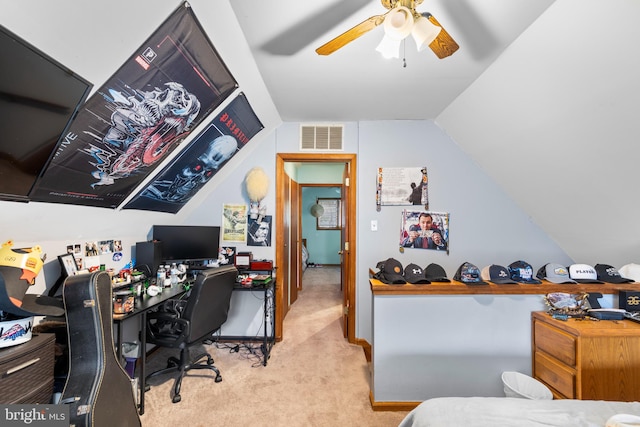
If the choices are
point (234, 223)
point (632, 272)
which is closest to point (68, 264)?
point (234, 223)

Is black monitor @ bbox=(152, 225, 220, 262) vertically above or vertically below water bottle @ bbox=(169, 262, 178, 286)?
above

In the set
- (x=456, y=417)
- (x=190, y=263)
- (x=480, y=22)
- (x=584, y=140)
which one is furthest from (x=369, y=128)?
(x=456, y=417)

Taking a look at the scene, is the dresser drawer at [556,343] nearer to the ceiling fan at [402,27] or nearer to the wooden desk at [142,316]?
the ceiling fan at [402,27]

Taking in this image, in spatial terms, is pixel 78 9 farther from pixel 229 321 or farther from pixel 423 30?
pixel 229 321

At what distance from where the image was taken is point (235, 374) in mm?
2383

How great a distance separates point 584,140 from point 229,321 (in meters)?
3.45

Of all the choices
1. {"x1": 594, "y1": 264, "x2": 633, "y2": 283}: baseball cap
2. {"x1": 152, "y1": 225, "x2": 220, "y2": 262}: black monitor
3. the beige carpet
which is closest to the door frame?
the beige carpet

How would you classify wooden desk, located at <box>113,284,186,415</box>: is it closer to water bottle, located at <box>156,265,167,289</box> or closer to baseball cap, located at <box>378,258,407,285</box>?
water bottle, located at <box>156,265,167,289</box>

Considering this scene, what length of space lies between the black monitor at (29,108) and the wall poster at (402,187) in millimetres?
2453

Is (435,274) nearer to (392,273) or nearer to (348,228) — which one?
(392,273)

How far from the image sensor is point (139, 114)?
1.58 meters

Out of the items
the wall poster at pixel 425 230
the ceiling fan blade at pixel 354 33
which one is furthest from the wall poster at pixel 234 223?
the ceiling fan blade at pixel 354 33

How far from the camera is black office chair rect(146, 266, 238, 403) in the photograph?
2051mm

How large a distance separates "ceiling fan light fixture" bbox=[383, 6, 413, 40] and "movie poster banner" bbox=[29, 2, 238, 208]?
3.12 feet
